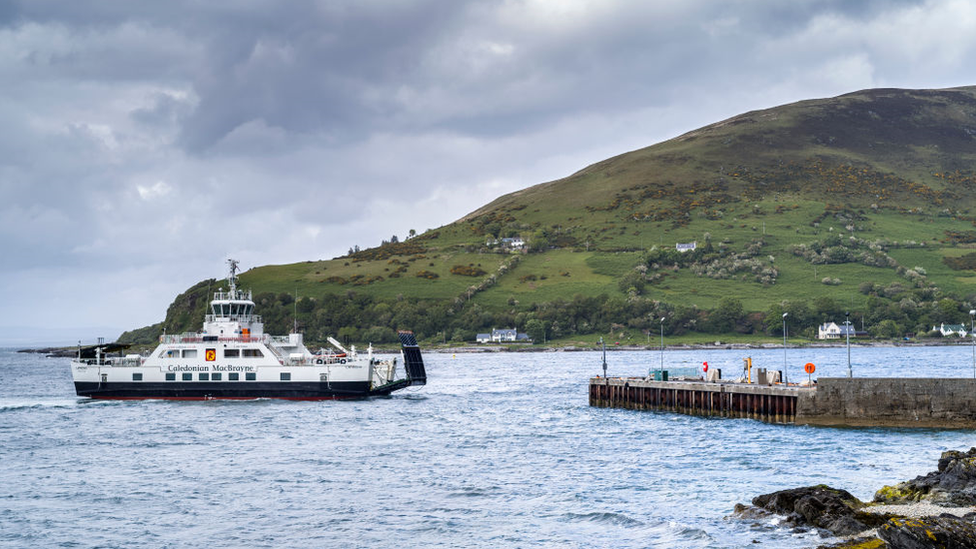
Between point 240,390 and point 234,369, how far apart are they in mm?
1748

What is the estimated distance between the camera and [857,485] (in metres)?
36.0

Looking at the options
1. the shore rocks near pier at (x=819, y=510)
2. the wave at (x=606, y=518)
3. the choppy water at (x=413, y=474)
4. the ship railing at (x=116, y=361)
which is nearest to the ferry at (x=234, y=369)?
the ship railing at (x=116, y=361)

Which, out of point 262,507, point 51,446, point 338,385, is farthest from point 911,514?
point 338,385

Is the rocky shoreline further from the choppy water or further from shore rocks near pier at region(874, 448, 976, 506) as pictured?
the choppy water

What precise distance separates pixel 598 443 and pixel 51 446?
105 feet

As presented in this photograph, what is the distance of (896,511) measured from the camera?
27.7 metres

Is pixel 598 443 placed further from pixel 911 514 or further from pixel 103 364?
pixel 103 364

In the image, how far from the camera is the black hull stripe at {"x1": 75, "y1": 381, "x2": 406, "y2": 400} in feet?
239

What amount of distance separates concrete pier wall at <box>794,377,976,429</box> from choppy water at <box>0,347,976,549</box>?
779 millimetres

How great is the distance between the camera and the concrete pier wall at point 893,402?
48.0 metres

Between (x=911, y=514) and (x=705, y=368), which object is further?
(x=705, y=368)

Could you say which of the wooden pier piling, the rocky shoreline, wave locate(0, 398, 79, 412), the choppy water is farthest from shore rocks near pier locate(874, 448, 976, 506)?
wave locate(0, 398, 79, 412)

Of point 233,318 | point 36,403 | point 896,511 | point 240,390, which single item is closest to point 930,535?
point 896,511

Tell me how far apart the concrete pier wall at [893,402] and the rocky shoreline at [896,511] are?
14973 mm
